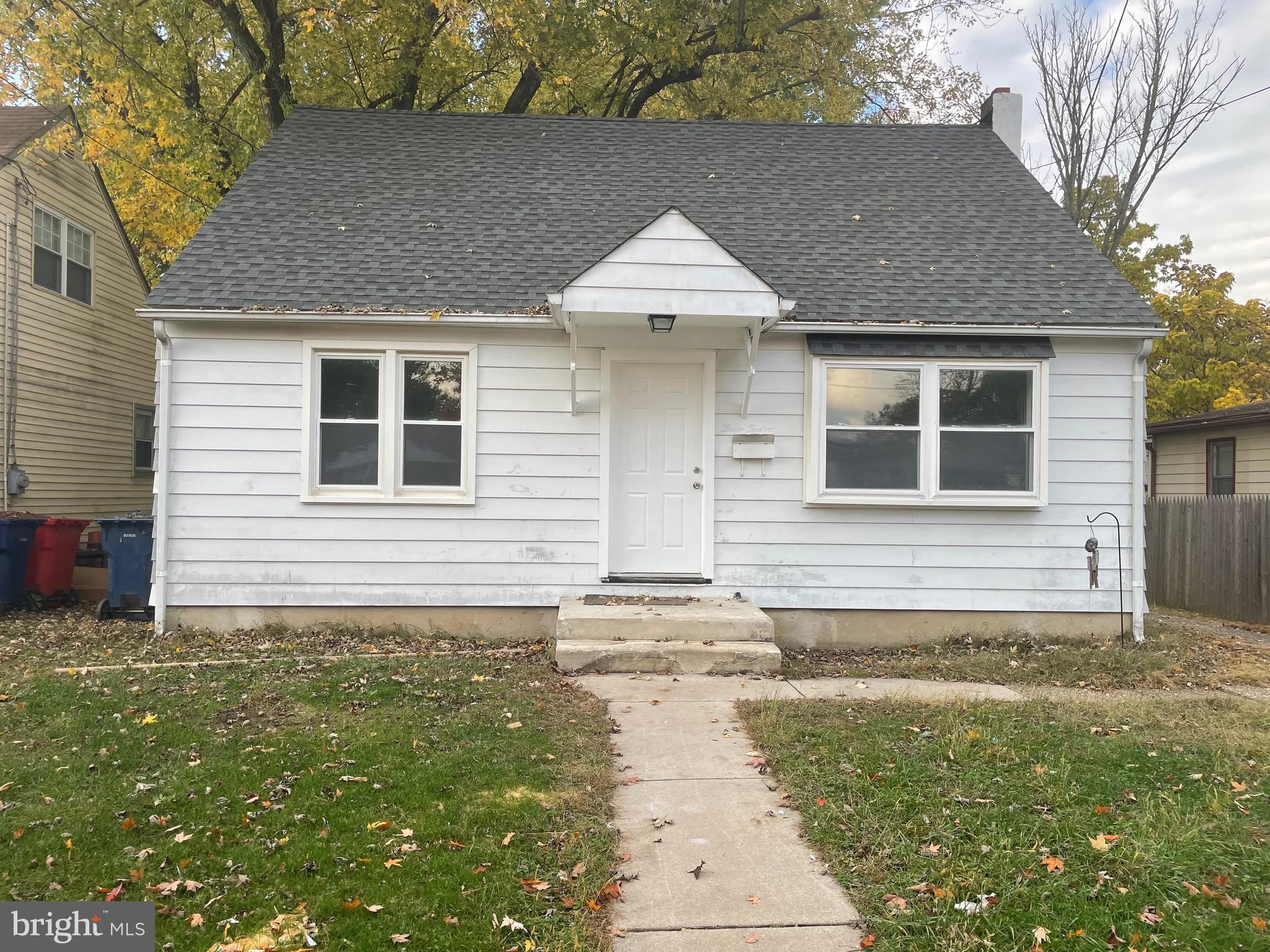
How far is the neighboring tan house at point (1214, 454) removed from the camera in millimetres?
14391

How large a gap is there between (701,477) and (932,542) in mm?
2347

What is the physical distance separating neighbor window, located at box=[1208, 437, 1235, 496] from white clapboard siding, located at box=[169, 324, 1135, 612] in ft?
30.6

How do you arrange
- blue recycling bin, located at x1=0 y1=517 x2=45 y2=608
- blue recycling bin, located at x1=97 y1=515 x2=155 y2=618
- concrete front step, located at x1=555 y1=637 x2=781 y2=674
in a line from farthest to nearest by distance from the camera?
blue recycling bin, located at x1=0 y1=517 x2=45 y2=608 → blue recycling bin, located at x1=97 y1=515 x2=155 y2=618 → concrete front step, located at x1=555 y1=637 x2=781 y2=674

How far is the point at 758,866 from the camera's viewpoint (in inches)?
139

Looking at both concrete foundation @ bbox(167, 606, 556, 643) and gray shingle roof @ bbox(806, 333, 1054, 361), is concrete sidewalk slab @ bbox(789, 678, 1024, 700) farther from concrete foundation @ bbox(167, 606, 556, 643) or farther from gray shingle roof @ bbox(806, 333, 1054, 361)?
gray shingle roof @ bbox(806, 333, 1054, 361)

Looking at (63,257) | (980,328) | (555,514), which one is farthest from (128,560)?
(980,328)

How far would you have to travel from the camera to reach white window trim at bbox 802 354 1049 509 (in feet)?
26.3

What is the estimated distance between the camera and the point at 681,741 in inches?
199

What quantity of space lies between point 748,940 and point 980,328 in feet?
21.3

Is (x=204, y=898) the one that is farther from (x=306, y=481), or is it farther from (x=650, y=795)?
(x=306, y=481)

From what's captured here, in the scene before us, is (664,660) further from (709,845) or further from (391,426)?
(391,426)

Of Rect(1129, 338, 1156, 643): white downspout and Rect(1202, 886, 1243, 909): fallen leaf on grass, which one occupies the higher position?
Rect(1129, 338, 1156, 643): white downspout

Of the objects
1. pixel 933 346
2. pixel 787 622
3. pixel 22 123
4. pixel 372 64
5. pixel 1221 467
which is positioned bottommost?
pixel 787 622

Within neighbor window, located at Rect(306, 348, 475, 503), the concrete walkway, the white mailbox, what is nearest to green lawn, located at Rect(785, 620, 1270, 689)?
the concrete walkway
